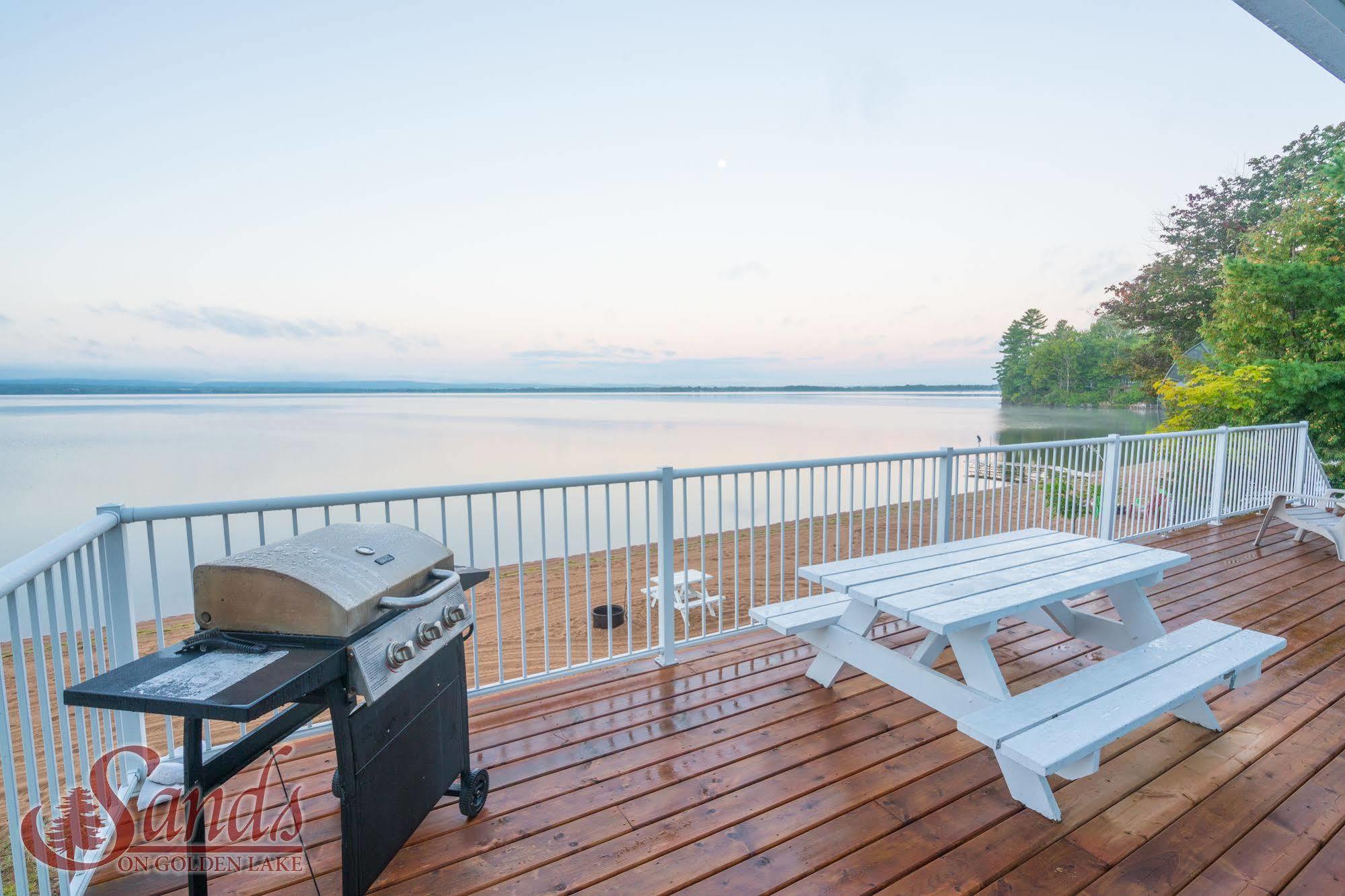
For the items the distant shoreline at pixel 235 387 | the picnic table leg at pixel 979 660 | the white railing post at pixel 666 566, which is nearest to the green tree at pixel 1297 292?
the picnic table leg at pixel 979 660

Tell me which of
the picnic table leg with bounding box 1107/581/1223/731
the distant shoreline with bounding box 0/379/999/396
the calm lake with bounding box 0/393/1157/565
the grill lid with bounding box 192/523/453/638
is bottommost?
the calm lake with bounding box 0/393/1157/565

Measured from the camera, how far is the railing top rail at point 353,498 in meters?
2.04

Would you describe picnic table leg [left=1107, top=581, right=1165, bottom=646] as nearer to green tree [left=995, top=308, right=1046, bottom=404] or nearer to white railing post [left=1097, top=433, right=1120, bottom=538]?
white railing post [left=1097, top=433, right=1120, bottom=538]

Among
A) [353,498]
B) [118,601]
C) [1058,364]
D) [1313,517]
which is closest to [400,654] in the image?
[353,498]

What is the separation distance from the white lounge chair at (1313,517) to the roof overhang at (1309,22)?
14.3 ft

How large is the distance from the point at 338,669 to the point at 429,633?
1.03ft

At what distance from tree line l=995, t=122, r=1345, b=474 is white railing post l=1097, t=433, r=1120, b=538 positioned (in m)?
5.92

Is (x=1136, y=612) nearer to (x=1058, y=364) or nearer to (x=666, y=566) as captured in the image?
(x=666, y=566)

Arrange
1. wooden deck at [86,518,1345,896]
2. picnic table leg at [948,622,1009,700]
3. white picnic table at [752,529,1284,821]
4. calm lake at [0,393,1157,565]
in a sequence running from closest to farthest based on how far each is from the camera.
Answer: wooden deck at [86,518,1345,896]
white picnic table at [752,529,1284,821]
picnic table leg at [948,622,1009,700]
calm lake at [0,393,1157,565]

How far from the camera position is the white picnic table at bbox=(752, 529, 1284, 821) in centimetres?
193

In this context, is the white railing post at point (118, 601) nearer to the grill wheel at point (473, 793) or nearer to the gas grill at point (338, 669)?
the gas grill at point (338, 669)

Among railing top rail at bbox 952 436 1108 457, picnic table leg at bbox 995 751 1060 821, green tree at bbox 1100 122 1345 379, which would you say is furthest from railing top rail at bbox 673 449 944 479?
green tree at bbox 1100 122 1345 379

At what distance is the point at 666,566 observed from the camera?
10.1 feet

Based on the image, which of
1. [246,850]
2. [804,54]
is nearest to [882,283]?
[804,54]
